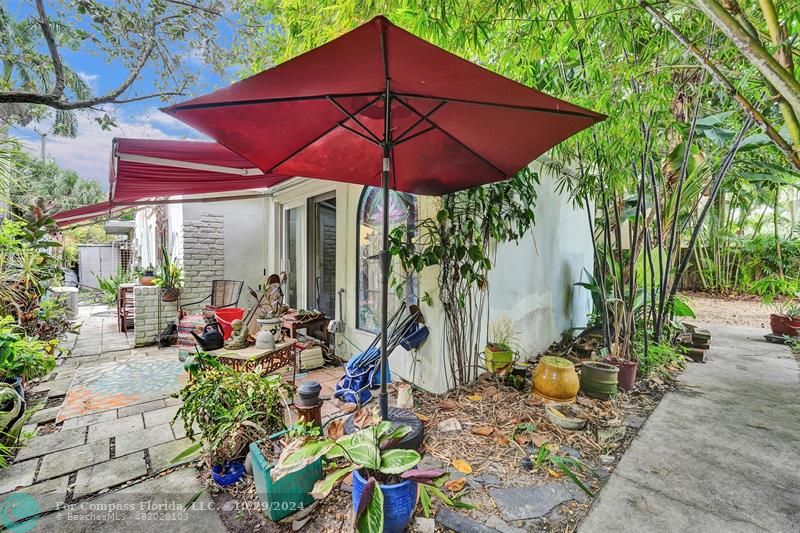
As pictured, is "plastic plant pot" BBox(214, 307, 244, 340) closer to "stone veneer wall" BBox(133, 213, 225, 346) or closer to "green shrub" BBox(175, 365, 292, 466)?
"stone veneer wall" BBox(133, 213, 225, 346)

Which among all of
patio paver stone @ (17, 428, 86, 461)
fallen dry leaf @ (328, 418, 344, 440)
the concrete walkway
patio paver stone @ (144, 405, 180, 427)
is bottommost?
the concrete walkway

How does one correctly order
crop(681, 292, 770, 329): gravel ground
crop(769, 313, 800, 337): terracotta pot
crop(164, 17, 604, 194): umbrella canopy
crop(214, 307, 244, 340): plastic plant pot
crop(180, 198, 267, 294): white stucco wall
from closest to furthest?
1. crop(164, 17, 604, 194): umbrella canopy
2. crop(214, 307, 244, 340): plastic plant pot
3. crop(769, 313, 800, 337): terracotta pot
4. crop(180, 198, 267, 294): white stucco wall
5. crop(681, 292, 770, 329): gravel ground

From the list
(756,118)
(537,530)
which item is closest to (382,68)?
(756,118)

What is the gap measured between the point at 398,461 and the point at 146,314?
548cm

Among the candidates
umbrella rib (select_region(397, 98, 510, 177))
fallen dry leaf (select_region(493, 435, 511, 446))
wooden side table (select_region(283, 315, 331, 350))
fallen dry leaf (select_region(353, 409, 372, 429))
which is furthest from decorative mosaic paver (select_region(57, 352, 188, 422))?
umbrella rib (select_region(397, 98, 510, 177))

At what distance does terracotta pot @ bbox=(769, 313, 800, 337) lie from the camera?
5.27m

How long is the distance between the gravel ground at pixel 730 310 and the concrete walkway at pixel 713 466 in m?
3.86

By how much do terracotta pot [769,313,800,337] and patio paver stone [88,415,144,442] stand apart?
922 cm

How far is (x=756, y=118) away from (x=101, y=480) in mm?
3985

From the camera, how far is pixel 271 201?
19.6 ft

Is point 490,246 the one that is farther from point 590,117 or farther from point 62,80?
point 62,80

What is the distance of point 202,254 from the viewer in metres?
5.74

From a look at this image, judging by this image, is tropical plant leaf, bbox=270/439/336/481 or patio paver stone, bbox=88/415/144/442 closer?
tropical plant leaf, bbox=270/439/336/481

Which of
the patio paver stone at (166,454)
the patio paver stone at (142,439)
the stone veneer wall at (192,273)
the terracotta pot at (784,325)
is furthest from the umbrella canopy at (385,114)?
the terracotta pot at (784,325)
